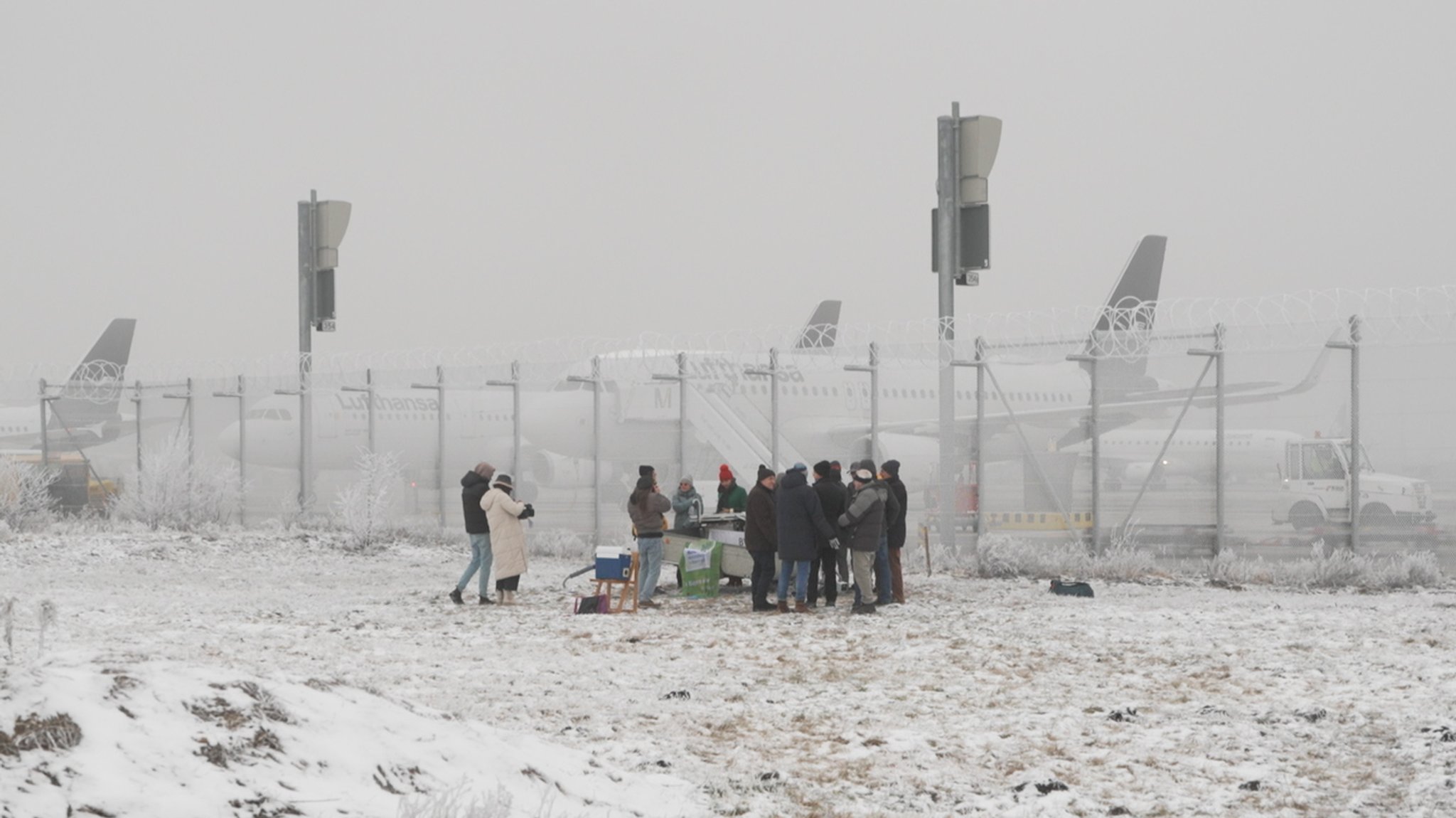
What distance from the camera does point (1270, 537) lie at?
54.5ft

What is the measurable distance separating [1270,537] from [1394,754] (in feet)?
30.2

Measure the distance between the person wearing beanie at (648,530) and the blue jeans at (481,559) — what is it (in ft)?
4.75

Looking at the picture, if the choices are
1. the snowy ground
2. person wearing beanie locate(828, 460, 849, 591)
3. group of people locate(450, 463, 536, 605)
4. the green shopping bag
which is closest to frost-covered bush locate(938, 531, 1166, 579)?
person wearing beanie locate(828, 460, 849, 591)

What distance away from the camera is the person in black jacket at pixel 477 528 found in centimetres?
1510

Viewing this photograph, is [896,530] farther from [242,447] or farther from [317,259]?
[242,447]

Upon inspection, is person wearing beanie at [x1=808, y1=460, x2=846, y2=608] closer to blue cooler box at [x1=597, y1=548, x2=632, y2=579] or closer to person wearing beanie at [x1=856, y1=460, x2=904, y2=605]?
person wearing beanie at [x1=856, y1=460, x2=904, y2=605]

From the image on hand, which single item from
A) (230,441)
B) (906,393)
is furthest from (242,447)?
(906,393)

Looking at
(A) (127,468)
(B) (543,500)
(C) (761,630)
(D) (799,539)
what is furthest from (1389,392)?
(A) (127,468)

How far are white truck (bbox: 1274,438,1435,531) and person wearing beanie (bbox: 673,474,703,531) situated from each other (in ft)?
19.7

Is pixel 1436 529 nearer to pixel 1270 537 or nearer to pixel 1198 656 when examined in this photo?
pixel 1270 537

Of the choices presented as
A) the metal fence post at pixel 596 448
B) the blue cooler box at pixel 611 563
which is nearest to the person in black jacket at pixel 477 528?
the blue cooler box at pixel 611 563

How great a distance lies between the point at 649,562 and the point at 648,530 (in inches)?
12.4

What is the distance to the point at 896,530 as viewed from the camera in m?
14.6

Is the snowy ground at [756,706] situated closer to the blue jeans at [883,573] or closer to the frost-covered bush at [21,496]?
the blue jeans at [883,573]
